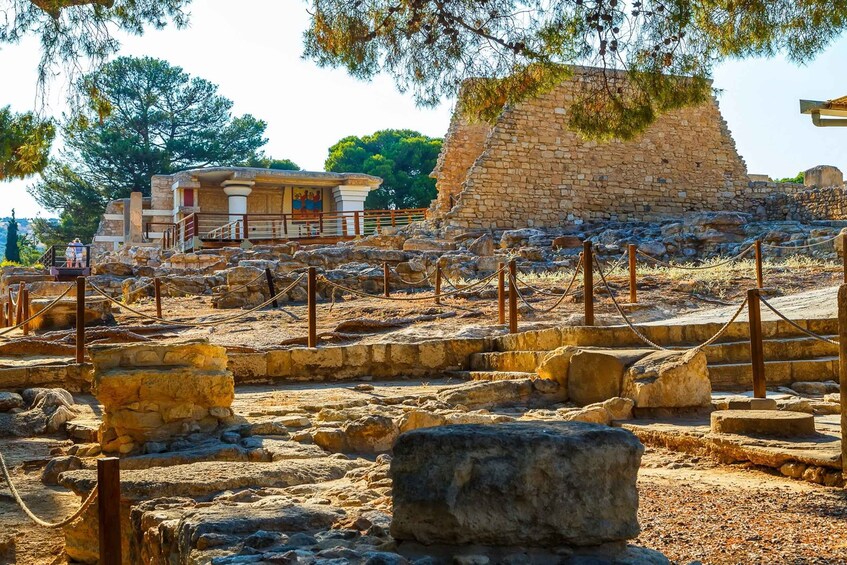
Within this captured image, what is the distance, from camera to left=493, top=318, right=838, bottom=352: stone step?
8.57 m

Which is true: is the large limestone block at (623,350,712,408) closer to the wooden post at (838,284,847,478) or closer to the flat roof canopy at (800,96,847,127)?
the wooden post at (838,284,847,478)

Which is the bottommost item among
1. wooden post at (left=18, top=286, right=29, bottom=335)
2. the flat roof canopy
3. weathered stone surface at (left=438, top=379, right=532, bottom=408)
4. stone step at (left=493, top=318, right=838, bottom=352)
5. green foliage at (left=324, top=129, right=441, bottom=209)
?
weathered stone surface at (left=438, top=379, right=532, bottom=408)

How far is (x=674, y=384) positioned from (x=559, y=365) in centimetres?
120

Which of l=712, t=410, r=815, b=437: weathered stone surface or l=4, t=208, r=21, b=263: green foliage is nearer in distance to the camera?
Result: l=712, t=410, r=815, b=437: weathered stone surface

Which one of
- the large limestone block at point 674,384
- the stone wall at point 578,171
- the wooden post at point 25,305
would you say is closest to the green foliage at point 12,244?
the stone wall at point 578,171

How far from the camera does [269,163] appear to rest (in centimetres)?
4206

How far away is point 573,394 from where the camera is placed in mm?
7406

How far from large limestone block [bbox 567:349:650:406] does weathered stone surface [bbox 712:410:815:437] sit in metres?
1.41

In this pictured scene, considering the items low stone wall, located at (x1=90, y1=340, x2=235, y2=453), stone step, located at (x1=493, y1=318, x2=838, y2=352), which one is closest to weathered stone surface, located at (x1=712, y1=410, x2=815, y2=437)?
stone step, located at (x1=493, y1=318, x2=838, y2=352)

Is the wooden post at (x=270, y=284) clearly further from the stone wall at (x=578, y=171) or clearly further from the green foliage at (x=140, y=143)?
the green foliage at (x=140, y=143)

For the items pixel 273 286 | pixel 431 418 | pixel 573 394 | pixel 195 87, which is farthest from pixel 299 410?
pixel 195 87

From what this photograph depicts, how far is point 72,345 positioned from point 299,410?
157 inches

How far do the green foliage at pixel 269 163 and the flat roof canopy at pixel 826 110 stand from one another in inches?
1202

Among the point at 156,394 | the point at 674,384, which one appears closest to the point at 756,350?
the point at 674,384
